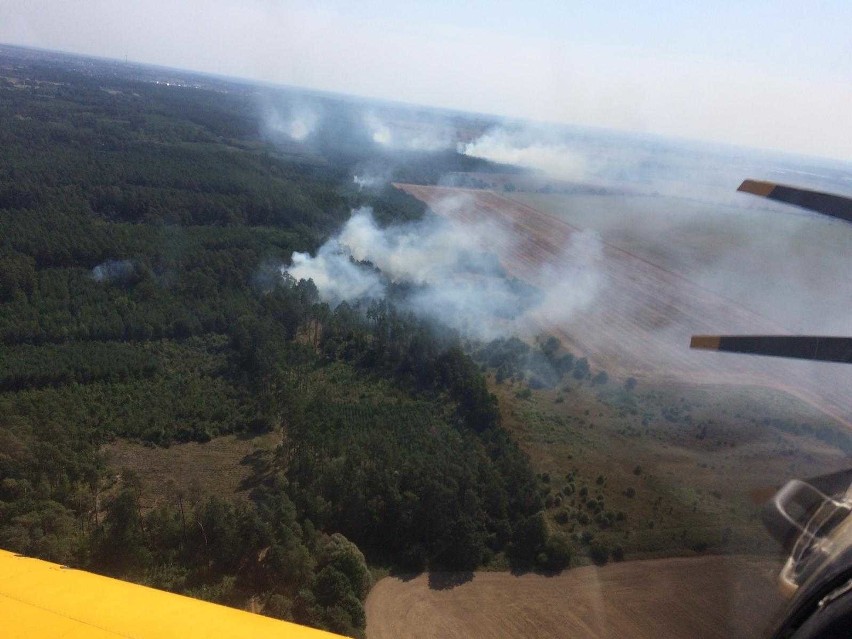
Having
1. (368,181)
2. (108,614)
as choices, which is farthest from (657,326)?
(368,181)

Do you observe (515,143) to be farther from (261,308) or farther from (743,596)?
(743,596)

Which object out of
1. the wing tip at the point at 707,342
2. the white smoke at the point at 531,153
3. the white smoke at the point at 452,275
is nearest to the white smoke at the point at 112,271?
the white smoke at the point at 452,275

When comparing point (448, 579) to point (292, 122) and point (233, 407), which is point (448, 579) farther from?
point (292, 122)

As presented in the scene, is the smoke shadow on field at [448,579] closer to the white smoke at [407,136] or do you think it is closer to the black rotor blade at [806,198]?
the black rotor blade at [806,198]

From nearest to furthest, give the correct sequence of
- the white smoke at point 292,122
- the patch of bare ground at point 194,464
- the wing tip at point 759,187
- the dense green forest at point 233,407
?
the wing tip at point 759,187 < the dense green forest at point 233,407 < the patch of bare ground at point 194,464 < the white smoke at point 292,122

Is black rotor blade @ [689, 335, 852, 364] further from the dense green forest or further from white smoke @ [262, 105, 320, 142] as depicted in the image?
white smoke @ [262, 105, 320, 142]

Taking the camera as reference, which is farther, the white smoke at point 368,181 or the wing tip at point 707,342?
the white smoke at point 368,181

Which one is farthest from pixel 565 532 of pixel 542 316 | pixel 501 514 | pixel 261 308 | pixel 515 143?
pixel 515 143
